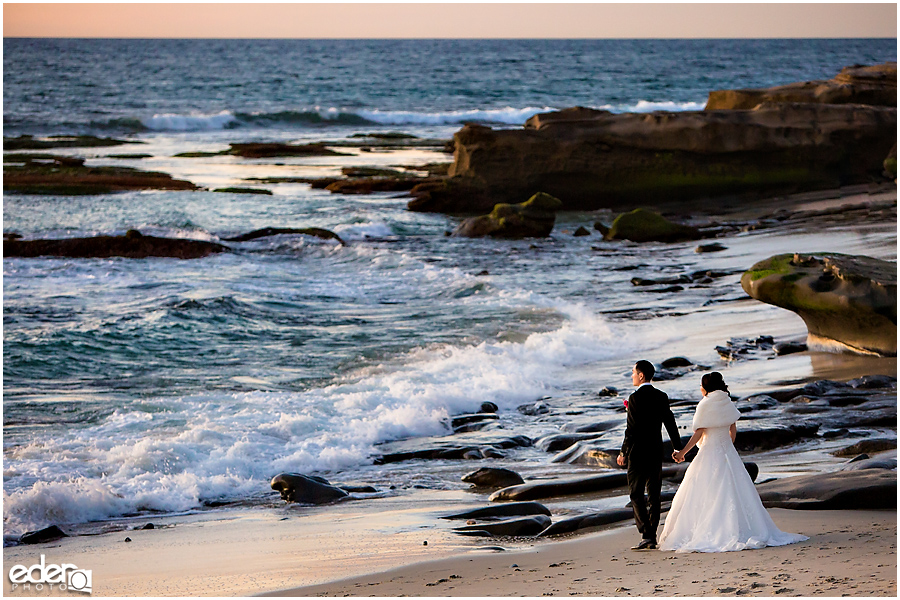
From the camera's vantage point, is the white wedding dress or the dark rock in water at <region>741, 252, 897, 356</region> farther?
the dark rock in water at <region>741, 252, 897, 356</region>

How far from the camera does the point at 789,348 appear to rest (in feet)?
36.4

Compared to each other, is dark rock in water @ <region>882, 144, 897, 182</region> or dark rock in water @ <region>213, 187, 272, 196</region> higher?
dark rock in water @ <region>882, 144, 897, 182</region>

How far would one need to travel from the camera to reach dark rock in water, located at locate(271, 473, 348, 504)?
298 inches

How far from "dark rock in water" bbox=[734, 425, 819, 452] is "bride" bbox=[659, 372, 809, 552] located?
2.34 m

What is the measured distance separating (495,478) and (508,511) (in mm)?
932

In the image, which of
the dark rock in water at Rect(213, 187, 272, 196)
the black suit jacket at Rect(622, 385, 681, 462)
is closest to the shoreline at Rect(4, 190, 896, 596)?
the black suit jacket at Rect(622, 385, 681, 462)

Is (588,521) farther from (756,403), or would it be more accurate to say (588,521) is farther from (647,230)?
(647,230)

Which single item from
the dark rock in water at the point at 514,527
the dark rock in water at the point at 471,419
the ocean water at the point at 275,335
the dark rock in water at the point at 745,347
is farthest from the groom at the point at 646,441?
the dark rock in water at the point at 745,347

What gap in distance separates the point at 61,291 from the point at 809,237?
13124 mm

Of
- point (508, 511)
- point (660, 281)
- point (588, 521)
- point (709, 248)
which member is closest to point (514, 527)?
point (508, 511)

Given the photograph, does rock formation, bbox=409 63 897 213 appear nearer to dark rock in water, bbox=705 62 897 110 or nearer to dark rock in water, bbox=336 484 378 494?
dark rock in water, bbox=705 62 897 110

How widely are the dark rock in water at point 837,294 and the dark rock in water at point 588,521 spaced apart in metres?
4.65

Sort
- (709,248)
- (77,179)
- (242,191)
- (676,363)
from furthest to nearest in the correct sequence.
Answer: (77,179) < (242,191) < (709,248) < (676,363)

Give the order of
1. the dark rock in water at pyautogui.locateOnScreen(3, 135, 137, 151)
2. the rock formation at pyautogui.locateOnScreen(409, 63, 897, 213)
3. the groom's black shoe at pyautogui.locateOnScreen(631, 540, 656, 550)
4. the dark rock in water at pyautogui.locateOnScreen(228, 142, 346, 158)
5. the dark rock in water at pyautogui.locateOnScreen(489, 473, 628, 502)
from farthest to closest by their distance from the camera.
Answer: the dark rock in water at pyautogui.locateOnScreen(3, 135, 137, 151)
the dark rock in water at pyautogui.locateOnScreen(228, 142, 346, 158)
the rock formation at pyautogui.locateOnScreen(409, 63, 897, 213)
the dark rock in water at pyautogui.locateOnScreen(489, 473, 628, 502)
the groom's black shoe at pyautogui.locateOnScreen(631, 540, 656, 550)
